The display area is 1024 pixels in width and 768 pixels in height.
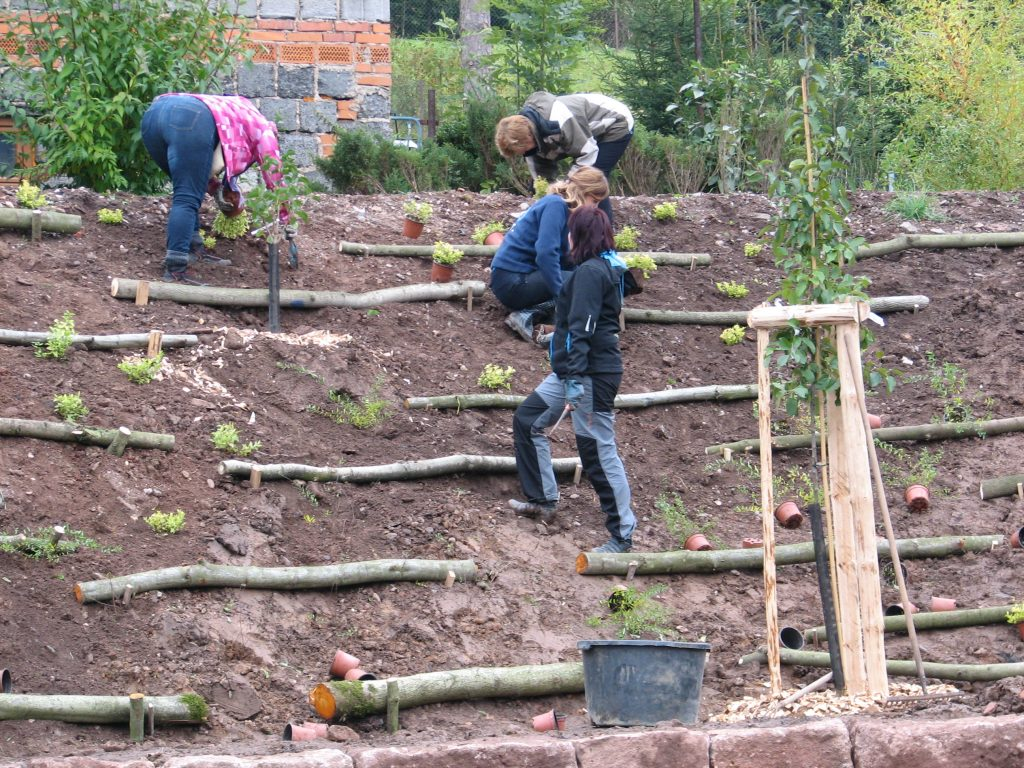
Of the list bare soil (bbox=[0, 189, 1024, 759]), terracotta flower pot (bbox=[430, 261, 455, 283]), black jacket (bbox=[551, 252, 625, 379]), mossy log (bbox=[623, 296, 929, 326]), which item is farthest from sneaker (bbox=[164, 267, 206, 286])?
mossy log (bbox=[623, 296, 929, 326])

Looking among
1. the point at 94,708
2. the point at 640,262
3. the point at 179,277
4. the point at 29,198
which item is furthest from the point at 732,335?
the point at 94,708

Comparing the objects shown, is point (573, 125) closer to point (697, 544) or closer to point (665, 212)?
point (665, 212)

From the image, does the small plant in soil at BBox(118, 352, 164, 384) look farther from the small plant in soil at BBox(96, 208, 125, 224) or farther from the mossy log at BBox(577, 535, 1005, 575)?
the mossy log at BBox(577, 535, 1005, 575)

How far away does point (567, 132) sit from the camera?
29.5ft

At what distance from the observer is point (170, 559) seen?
6277mm

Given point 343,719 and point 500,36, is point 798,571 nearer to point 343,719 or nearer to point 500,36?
point 343,719

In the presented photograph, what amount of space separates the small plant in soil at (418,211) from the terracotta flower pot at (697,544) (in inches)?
152

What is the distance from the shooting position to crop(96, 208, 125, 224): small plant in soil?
30.3ft

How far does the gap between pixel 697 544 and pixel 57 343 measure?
3680 mm

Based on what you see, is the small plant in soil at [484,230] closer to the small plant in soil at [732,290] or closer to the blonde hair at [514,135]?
the blonde hair at [514,135]

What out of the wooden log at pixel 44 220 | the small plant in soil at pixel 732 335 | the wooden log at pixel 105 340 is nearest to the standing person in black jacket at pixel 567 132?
the small plant in soil at pixel 732 335

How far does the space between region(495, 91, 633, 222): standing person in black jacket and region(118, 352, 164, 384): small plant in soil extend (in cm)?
267

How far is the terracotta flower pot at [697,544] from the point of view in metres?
7.22

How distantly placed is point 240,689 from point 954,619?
3385 millimetres
